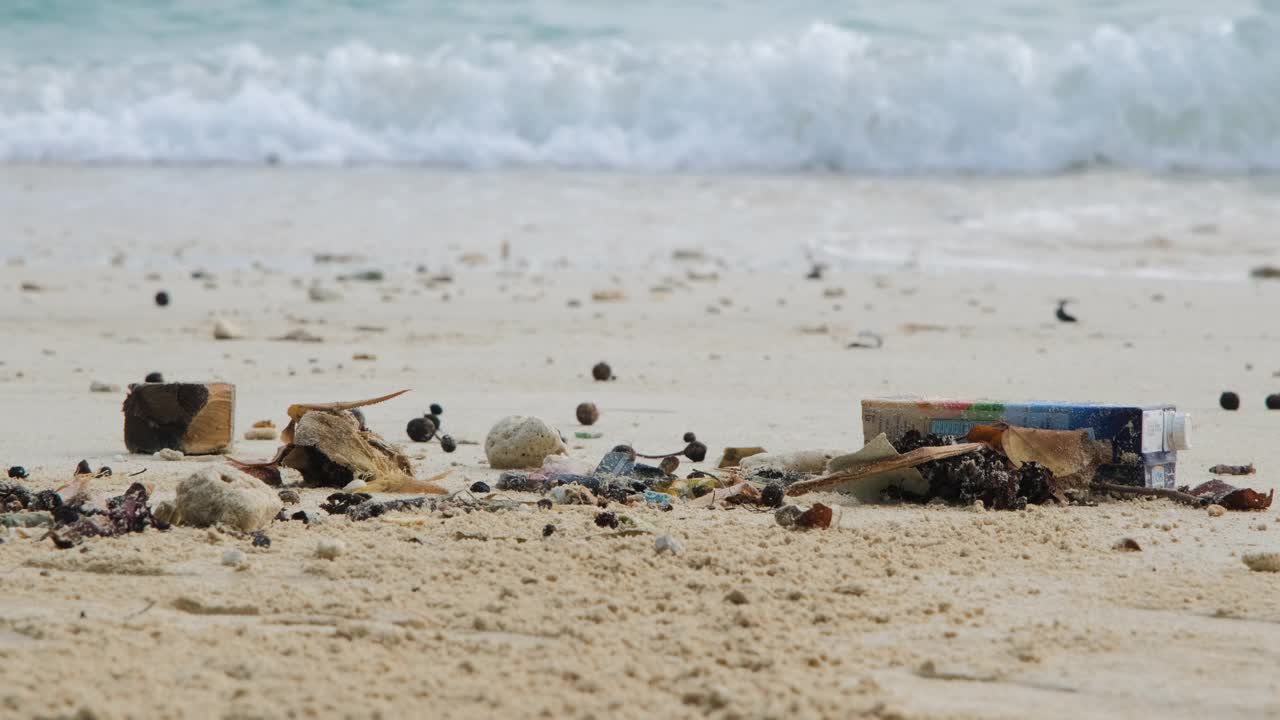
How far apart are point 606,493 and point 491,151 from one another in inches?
829

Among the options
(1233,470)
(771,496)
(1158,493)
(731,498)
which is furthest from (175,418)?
(1233,470)

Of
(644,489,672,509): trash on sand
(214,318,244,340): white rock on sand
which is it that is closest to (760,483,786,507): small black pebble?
(644,489,672,509): trash on sand

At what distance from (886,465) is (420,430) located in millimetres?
1870

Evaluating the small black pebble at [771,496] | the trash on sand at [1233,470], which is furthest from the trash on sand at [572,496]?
the trash on sand at [1233,470]

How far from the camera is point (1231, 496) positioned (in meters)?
4.17

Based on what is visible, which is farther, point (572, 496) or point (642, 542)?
point (572, 496)

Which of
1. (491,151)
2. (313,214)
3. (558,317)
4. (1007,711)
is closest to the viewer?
(1007,711)

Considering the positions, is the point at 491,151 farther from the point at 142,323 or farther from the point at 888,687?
the point at 888,687

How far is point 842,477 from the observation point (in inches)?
166

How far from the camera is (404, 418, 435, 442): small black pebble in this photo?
17.5ft

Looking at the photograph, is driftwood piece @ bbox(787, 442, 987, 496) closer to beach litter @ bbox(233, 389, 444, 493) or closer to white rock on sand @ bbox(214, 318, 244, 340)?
beach litter @ bbox(233, 389, 444, 493)

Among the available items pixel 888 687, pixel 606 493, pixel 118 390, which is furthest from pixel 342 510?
pixel 118 390

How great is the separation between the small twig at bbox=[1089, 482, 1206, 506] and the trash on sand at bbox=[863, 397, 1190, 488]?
0.06m

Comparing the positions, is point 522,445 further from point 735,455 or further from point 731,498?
point 731,498
